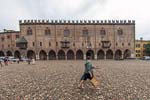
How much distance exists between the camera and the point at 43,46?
73.3 metres

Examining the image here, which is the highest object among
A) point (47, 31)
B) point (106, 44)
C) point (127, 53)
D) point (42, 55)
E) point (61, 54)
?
point (47, 31)

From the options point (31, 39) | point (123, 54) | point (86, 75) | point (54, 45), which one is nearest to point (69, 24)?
point (54, 45)

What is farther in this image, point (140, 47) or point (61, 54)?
point (140, 47)

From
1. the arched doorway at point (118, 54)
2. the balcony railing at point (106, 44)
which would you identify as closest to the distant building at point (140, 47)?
the arched doorway at point (118, 54)

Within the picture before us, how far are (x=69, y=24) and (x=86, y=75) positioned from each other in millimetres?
63540

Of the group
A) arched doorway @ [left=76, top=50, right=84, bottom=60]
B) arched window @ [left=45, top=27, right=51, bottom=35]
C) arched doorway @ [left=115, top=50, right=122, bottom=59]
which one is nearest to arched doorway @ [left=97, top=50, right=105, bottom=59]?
arched doorway @ [left=115, top=50, right=122, bottom=59]

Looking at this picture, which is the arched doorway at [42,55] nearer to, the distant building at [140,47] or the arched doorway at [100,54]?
the arched doorway at [100,54]

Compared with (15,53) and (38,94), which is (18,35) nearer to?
(15,53)

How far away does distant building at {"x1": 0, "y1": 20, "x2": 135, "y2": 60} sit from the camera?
73.4 metres

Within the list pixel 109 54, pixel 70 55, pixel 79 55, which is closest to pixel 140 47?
pixel 109 54

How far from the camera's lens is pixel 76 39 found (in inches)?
2955

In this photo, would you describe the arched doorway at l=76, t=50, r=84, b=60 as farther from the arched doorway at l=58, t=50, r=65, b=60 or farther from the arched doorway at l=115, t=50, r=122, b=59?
the arched doorway at l=115, t=50, r=122, b=59

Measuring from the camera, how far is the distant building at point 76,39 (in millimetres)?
73438

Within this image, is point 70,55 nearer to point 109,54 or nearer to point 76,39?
point 76,39
